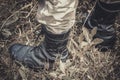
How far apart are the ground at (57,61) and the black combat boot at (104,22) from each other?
69 mm

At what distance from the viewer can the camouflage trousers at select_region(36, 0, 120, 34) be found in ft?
6.15

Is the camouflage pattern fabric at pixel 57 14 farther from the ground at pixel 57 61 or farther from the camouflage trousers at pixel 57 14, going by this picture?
the ground at pixel 57 61

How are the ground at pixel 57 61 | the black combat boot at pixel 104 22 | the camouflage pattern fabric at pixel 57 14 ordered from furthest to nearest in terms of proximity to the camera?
the black combat boot at pixel 104 22 → the ground at pixel 57 61 → the camouflage pattern fabric at pixel 57 14

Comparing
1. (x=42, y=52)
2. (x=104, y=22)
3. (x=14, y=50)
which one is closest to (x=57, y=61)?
(x=42, y=52)

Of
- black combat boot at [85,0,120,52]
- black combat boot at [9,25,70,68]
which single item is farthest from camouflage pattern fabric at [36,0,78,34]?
black combat boot at [85,0,120,52]

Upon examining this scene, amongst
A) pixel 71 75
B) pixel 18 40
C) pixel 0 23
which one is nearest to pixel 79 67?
pixel 71 75

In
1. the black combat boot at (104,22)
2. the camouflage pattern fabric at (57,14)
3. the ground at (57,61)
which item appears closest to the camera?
the camouflage pattern fabric at (57,14)

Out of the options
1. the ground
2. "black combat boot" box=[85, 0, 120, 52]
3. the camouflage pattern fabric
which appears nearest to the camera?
the camouflage pattern fabric

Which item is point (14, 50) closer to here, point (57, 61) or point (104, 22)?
point (57, 61)

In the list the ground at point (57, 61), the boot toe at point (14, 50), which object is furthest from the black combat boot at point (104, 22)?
the boot toe at point (14, 50)

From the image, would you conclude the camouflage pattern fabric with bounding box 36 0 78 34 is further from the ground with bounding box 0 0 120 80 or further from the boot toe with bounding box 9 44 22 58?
the boot toe with bounding box 9 44 22 58

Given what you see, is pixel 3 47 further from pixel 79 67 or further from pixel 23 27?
pixel 79 67

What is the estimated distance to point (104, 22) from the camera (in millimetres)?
2391

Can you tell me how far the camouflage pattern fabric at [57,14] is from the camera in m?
1.88
